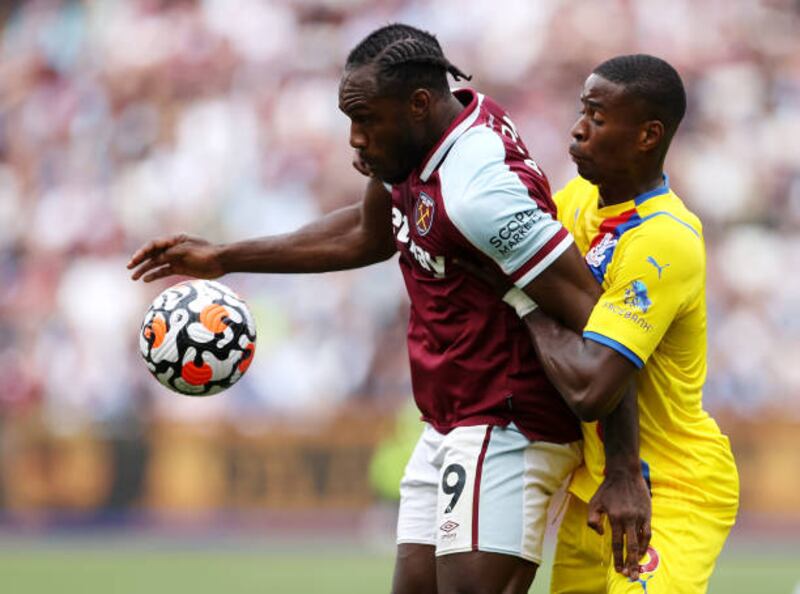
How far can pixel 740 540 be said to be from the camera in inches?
549

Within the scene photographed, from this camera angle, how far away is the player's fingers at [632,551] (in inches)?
189

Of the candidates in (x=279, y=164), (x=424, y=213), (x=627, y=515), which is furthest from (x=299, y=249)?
(x=279, y=164)

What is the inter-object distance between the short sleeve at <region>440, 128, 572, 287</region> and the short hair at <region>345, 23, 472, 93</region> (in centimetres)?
33

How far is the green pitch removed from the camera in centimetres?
1085

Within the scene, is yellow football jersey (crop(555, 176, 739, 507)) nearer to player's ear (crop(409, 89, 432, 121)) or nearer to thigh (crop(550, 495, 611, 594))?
thigh (crop(550, 495, 611, 594))

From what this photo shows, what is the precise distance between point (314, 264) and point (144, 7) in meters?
12.7

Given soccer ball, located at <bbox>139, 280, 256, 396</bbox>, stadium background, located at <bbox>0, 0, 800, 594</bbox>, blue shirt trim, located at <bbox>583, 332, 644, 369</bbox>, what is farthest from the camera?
stadium background, located at <bbox>0, 0, 800, 594</bbox>

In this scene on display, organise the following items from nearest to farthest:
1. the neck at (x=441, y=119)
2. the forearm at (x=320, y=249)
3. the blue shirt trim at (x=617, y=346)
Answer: the blue shirt trim at (x=617, y=346)
the neck at (x=441, y=119)
the forearm at (x=320, y=249)

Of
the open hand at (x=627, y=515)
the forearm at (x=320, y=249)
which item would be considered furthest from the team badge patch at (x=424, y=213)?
the open hand at (x=627, y=515)

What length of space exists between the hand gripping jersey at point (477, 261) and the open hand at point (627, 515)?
0.34m

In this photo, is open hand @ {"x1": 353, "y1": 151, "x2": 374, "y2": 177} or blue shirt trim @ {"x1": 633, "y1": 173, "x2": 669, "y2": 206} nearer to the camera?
blue shirt trim @ {"x1": 633, "y1": 173, "x2": 669, "y2": 206}

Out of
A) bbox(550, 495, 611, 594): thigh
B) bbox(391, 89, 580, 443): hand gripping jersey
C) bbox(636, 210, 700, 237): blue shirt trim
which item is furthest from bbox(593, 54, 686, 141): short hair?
bbox(550, 495, 611, 594): thigh

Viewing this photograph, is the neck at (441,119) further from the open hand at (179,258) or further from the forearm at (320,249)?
the open hand at (179,258)

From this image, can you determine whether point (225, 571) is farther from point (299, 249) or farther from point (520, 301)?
point (520, 301)
